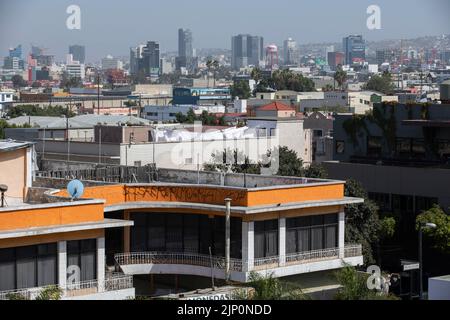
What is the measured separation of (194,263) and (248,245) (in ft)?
4.53

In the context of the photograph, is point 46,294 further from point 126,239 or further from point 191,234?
point 191,234

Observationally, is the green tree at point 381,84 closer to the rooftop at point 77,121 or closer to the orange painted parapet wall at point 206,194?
the rooftop at point 77,121

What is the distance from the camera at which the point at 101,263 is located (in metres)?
22.3

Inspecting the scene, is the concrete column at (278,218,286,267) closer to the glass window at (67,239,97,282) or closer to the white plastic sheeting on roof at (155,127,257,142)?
the glass window at (67,239,97,282)

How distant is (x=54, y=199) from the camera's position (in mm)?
22984

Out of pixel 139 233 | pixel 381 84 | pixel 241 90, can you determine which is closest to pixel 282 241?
pixel 139 233

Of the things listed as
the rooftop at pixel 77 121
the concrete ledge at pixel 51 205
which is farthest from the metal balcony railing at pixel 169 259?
the rooftop at pixel 77 121

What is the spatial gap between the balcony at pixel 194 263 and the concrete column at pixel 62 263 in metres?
2.74

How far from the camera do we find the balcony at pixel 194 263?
24.1m

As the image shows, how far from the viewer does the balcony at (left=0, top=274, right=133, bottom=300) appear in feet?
68.0

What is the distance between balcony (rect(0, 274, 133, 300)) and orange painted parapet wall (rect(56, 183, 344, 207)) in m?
1.97

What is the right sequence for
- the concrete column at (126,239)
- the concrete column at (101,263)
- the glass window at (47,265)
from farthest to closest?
the concrete column at (126,239) < the concrete column at (101,263) < the glass window at (47,265)

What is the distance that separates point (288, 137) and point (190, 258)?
28636 mm
